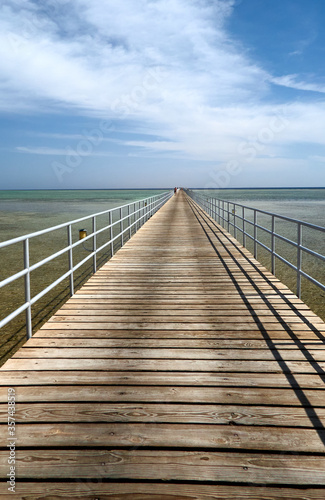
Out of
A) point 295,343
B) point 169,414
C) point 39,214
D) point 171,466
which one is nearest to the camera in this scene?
point 171,466

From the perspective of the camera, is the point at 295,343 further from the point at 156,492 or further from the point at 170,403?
the point at 156,492

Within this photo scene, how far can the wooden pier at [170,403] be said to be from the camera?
6.24 ft

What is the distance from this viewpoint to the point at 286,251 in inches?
666

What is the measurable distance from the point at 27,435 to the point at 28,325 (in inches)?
66.2

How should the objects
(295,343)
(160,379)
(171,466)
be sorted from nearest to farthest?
(171,466), (160,379), (295,343)

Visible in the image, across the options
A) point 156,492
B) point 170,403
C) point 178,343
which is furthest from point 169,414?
point 178,343

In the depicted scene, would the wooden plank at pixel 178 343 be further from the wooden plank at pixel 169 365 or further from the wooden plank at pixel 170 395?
the wooden plank at pixel 170 395

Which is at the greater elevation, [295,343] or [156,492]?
[295,343]

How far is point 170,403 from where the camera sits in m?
2.54

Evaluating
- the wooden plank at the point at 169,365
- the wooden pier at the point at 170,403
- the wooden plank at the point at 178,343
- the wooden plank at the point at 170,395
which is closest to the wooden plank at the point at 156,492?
the wooden pier at the point at 170,403

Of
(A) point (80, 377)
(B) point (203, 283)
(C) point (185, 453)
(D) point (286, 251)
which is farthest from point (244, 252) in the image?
(D) point (286, 251)

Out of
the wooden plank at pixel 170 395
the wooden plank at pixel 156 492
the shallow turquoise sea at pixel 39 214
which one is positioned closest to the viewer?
the wooden plank at pixel 156 492

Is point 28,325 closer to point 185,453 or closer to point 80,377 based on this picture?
point 80,377

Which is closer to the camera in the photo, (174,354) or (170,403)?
(170,403)
